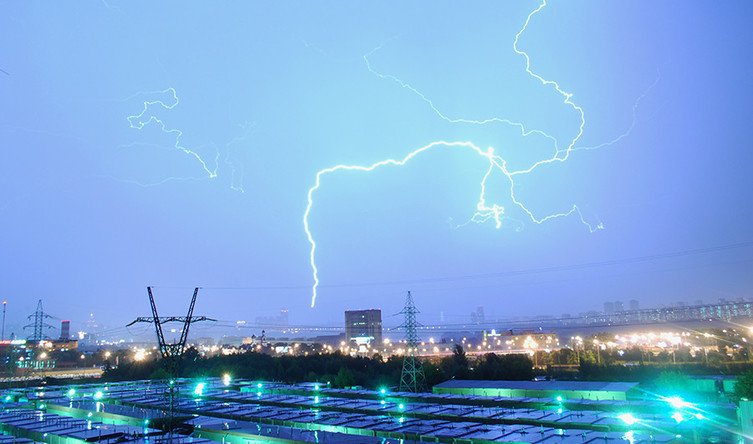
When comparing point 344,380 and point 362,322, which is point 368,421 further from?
point 362,322

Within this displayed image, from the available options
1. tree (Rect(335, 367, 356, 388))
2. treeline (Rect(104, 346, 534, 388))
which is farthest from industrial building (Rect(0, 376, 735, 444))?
treeline (Rect(104, 346, 534, 388))

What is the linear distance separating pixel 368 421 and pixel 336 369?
32.6m

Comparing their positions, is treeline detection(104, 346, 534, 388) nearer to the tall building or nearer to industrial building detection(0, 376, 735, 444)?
industrial building detection(0, 376, 735, 444)

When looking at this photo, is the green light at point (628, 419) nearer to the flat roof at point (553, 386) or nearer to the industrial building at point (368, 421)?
the industrial building at point (368, 421)

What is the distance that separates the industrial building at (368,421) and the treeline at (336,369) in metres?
13.3

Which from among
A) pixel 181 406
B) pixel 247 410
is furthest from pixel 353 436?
pixel 181 406

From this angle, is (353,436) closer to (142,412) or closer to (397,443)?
(397,443)

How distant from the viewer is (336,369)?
1889 inches

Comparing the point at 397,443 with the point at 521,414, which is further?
the point at 521,414

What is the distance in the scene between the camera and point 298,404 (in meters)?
22.7

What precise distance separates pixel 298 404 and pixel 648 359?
49.4m

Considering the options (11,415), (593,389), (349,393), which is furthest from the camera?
(349,393)

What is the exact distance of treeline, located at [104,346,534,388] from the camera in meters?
38.8

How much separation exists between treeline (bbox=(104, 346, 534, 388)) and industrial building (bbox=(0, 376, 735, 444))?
13276 millimetres
